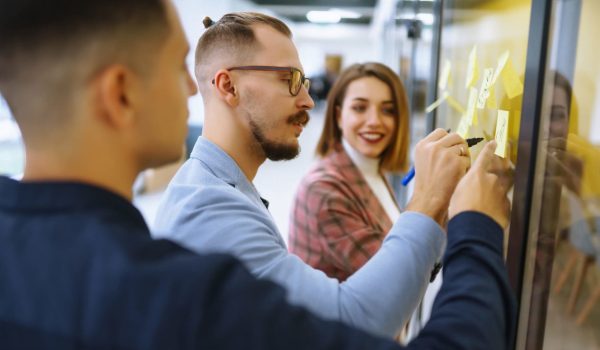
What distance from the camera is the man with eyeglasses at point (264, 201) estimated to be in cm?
72

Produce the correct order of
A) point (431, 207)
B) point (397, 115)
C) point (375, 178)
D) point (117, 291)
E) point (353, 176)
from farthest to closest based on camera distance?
1. point (397, 115)
2. point (375, 178)
3. point (353, 176)
4. point (431, 207)
5. point (117, 291)

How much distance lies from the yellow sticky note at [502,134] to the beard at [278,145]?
16.0 inches

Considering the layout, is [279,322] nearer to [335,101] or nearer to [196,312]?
[196,312]

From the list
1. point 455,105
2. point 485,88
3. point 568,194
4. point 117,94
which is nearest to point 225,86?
point 117,94

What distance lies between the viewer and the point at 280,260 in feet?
2.45

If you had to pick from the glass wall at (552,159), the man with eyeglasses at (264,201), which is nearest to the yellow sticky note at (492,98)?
the glass wall at (552,159)

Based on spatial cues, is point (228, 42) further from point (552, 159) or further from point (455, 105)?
point (455, 105)

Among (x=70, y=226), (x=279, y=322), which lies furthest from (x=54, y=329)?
(x=279, y=322)

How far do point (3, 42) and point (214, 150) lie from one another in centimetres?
42

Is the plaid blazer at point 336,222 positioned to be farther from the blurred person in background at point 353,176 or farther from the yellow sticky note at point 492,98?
the yellow sticky note at point 492,98

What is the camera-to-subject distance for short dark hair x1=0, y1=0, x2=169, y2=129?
1.73 ft

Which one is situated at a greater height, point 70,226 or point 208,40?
point 208,40

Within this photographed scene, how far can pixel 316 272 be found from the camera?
76 centimetres

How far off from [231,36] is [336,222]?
66 cm
